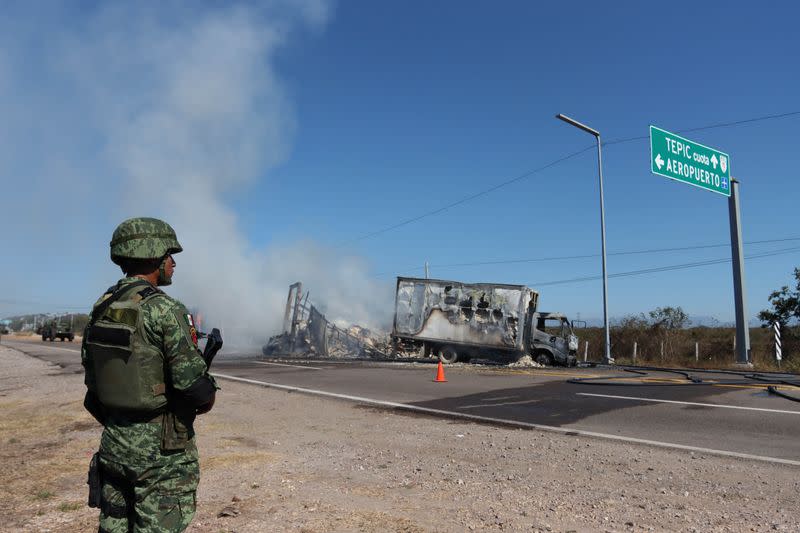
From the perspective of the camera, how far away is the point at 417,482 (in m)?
5.07

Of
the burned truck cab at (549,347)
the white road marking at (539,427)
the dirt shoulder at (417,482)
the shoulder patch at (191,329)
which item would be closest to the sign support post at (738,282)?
the burned truck cab at (549,347)

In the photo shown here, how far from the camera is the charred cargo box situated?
2225 cm

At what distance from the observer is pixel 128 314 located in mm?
2492

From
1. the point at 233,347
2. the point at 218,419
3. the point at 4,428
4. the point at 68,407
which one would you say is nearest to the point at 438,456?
the point at 218,419

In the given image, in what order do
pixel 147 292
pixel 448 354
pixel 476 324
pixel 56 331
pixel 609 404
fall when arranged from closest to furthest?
pixel 147 292 → pixel 609 404 → pixel 476 324 → pixel 448 354 → pixel 56 331

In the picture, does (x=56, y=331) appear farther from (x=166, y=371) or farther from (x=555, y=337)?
(x=166, y=371)

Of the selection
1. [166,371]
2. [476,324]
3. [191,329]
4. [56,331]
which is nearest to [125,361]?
[166,371]

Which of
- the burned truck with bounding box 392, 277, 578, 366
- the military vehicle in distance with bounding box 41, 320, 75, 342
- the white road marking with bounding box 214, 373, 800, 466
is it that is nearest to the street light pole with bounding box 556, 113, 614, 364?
the burned truck with bounding box 392, 277, 578, 366

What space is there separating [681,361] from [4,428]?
24602mm

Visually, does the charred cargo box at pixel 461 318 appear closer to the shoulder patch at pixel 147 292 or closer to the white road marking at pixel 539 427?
the white road marking at pixel 539 427

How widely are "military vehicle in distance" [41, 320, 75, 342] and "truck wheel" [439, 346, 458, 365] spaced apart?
155 feet

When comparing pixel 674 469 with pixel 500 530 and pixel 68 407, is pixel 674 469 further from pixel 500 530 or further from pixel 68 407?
pixel 68 407

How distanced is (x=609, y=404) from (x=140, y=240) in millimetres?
8941

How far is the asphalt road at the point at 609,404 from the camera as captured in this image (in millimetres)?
7176
